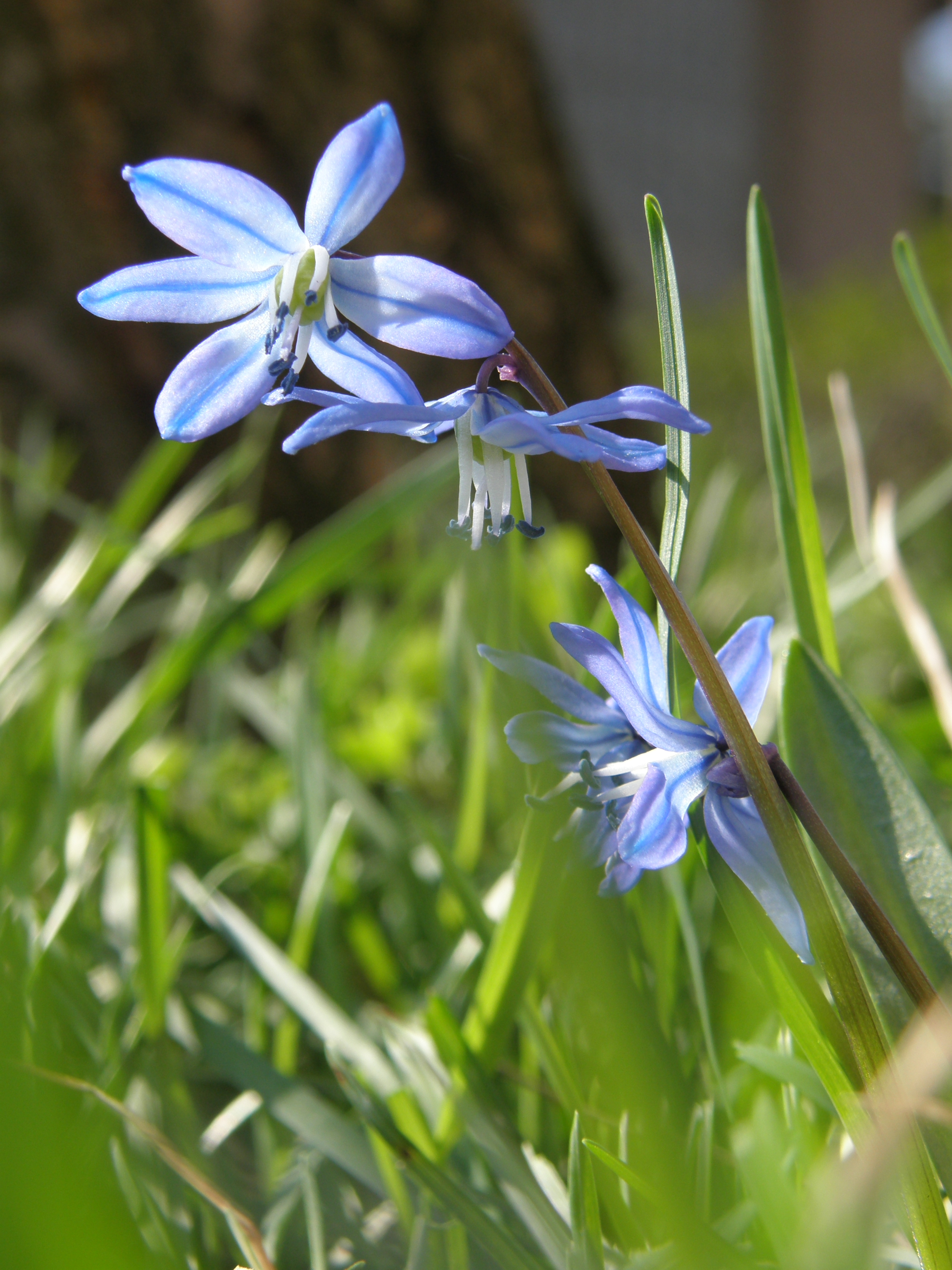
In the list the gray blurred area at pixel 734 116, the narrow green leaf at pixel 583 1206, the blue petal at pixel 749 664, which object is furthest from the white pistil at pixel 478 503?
the gray blurred area at pixel 734 116

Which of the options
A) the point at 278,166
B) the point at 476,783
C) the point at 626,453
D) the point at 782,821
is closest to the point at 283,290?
the point at 626,453

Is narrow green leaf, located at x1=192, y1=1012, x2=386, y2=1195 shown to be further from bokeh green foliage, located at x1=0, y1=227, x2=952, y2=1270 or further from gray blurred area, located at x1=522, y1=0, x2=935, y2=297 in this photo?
gray blurred area, located at x1=522, y1=0, x2=935, y2=297

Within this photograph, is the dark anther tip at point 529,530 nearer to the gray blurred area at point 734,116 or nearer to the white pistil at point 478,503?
the white pistil at point 478,503

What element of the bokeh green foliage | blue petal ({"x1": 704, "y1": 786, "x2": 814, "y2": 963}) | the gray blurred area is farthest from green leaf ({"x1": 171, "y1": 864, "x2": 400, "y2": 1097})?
the gray blurred area

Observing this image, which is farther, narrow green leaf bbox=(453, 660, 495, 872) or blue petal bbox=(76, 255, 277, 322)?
narrow green leaf bbox=(453, 660, 495, 872)

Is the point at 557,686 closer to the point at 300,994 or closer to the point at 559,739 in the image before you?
the point at 559,739

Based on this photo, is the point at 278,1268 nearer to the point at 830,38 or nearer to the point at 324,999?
the point at 324,999
